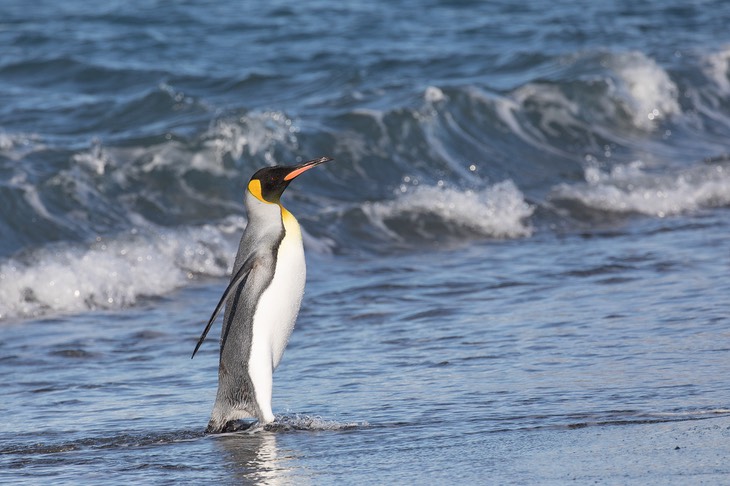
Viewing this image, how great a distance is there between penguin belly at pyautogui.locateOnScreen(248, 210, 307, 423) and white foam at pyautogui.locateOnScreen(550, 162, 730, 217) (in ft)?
14.5

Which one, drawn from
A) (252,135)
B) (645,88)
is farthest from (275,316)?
(645,88)

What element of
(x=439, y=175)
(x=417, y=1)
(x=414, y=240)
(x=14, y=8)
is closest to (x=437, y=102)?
(x=439, y=175)

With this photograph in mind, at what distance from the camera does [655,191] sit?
8875 millimetres

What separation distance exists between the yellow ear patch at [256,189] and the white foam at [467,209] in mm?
3660

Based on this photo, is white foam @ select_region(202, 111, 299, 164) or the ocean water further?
white foam @ select_region(202, 111, 299, 164)

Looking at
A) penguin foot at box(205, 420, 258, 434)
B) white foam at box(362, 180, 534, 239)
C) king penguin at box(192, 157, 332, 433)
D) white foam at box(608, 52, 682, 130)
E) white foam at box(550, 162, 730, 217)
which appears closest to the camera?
penguin foot at box(205, 420, 258, 434)

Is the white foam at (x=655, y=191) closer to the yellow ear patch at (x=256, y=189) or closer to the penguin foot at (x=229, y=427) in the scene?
the yellow ear patch at (x=256, y=189)

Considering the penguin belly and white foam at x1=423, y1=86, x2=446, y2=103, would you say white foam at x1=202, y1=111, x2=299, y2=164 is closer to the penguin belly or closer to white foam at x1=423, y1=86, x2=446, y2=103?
white foam at x1=423, y1=86, x2=446, y2=103

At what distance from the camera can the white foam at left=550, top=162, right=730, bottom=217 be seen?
8656mm

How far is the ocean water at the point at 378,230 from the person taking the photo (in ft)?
13.8

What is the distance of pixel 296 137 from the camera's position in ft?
33.9

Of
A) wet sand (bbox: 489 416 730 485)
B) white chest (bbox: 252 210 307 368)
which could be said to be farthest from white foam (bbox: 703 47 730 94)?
wet sand (bbox: 489 416 730 485)

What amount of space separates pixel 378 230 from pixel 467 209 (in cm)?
62

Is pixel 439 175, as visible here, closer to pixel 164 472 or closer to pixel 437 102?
pixel 437 102
